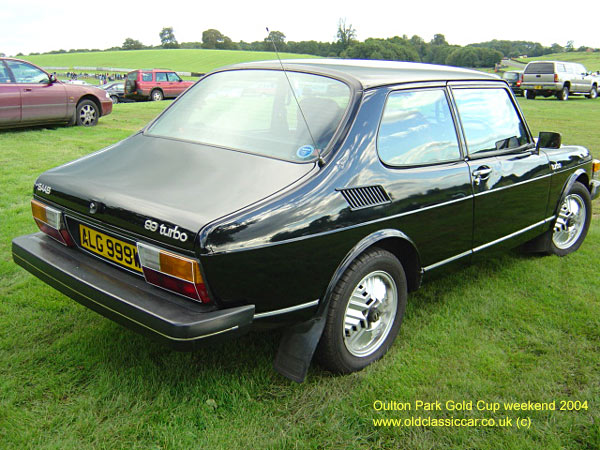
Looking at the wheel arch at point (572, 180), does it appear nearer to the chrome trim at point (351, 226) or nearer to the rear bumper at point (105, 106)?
the chrome trim at point (351, 226)

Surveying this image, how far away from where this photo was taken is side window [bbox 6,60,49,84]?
994 centimetres

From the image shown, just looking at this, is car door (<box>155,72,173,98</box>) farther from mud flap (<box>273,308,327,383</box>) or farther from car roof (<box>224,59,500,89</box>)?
mud flap (<box>273,308,327,383</box>)

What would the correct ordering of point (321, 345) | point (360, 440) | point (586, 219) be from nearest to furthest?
1. point (360, 440)
2. point (321, 345)
3. point (586, 219)

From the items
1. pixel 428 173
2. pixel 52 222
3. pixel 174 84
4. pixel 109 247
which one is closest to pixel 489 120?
pixel 428 173

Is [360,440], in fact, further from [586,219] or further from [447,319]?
[586,219]

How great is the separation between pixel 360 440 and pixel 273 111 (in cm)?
186

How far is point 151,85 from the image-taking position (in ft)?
74.7

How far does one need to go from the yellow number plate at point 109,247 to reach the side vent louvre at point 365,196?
1.04 metres

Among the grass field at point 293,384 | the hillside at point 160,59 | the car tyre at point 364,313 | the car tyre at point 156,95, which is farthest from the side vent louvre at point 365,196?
the hillside at point 160,59

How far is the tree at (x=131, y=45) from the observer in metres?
103

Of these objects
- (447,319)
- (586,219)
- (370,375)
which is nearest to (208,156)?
(370,375)

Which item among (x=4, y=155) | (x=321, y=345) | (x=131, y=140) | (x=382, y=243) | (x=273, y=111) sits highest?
(x=273, y=111)

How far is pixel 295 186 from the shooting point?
2354 mm

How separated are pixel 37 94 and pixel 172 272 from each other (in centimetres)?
961
